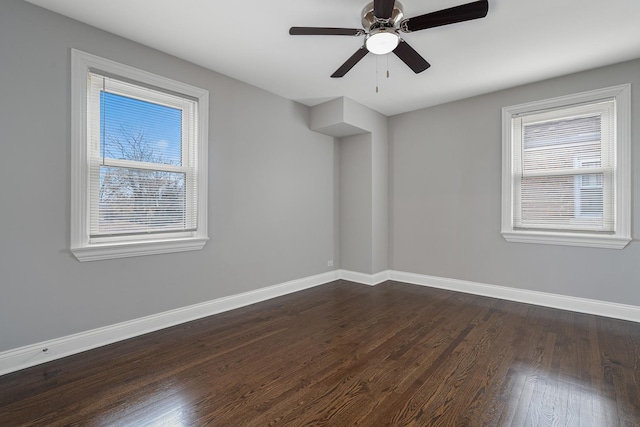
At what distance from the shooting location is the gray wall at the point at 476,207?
10.5 feet

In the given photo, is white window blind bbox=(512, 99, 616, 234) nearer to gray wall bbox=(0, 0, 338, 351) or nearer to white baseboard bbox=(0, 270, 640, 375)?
white baseboard bbox=(0, 270, 640, 375)

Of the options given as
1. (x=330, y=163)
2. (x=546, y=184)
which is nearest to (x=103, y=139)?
(x=330, y=163)

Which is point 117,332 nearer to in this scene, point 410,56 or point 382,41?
point 382,41

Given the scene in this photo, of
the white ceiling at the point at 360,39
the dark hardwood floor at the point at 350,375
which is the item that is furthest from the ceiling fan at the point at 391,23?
the dark hardwood floor at the point at 350,375

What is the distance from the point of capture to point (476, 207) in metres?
4.12

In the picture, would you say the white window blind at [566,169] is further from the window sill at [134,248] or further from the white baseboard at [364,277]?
the window sill at [134,248]

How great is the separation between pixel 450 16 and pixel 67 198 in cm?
319

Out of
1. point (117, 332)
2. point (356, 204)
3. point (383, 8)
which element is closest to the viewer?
point (383, 8)

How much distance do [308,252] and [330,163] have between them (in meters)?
1.50

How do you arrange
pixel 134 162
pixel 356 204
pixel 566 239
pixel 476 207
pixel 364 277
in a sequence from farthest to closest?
pixel 356 204 → pixel 364 277 → pixel 476 207 → pixel 566 239 → pixel 134 162

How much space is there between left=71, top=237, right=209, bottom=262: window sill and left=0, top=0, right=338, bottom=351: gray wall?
0.06m

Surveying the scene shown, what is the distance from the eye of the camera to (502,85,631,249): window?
317 cm

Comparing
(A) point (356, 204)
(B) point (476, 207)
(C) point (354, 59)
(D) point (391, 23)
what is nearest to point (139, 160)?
(C) point (354, 59)

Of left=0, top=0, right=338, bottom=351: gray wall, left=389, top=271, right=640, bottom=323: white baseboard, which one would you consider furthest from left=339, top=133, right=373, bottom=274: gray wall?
left=0, top=0, right=338, bottom=351: gray wall
